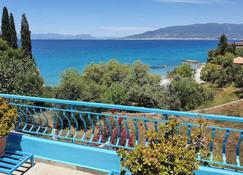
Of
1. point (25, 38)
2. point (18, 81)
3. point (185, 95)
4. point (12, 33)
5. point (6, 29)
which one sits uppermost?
point (6, 29)

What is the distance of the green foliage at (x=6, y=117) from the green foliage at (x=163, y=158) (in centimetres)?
220

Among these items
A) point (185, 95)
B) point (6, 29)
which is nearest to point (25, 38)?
point (6, 29)

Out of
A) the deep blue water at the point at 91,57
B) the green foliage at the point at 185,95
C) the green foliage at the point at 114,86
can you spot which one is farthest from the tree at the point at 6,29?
the deep blue water at the point at 91,57

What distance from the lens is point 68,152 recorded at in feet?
14.7

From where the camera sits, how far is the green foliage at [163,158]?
273cm

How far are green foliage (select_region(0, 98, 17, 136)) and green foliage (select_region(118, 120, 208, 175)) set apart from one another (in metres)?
2.20

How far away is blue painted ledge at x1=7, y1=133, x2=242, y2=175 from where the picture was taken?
13.8 feet

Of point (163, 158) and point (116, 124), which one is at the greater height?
point (163, 158)

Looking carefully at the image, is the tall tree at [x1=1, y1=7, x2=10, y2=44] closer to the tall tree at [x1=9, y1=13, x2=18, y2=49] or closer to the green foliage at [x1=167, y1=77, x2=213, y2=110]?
the tall tree at [x1=9, y1=13, x2=18, y2=49]

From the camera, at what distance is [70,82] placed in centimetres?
1919

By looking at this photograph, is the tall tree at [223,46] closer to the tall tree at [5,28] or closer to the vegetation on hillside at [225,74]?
the vegetation on hillside at [225,74]

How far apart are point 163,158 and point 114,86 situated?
2167 cm

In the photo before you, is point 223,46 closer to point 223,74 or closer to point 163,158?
point 223,74

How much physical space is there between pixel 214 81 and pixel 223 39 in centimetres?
1761
